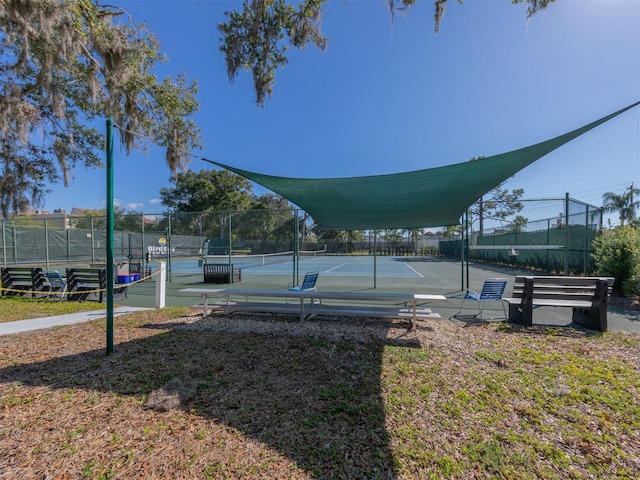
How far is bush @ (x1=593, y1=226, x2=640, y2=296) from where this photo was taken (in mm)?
7348

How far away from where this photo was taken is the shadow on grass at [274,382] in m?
2.14

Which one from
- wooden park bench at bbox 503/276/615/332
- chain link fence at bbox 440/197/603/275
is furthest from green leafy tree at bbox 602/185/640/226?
wooden park bench at bbox 503/276/615/332

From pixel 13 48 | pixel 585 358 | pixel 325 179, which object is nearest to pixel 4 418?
pixel 325 179

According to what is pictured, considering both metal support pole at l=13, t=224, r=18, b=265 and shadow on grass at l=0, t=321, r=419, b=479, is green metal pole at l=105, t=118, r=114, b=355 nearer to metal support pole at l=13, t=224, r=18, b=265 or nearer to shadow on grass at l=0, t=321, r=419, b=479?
shadow on grass at l=0, t=321, r=419, b=479

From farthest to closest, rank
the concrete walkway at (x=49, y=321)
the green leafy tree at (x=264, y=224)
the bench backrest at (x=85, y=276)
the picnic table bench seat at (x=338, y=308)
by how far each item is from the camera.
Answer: the green leafy tree at (x=264, y=224), the bench backrest at (x=85, y=276), the concrete walkway at (x=49, y=321), the picnic table bench seat at (x=338, y=308)

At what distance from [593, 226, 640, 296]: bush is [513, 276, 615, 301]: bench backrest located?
3.14 metres

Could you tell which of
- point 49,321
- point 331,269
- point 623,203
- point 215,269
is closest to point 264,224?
point 331,269

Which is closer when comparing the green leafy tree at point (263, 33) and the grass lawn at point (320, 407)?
the grass lawn at point (320, 407)

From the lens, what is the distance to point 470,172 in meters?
4.45

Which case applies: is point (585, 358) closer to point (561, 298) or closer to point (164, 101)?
point (561, 298)

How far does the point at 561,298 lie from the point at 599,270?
428 cm

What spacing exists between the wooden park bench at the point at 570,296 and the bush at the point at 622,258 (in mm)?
3269

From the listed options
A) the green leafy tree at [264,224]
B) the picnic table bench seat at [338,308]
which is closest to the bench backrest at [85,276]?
the picnic table bench seat at [338,308]

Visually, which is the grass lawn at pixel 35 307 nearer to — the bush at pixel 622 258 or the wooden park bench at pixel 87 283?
the wooden park bench at pixel 87 283
